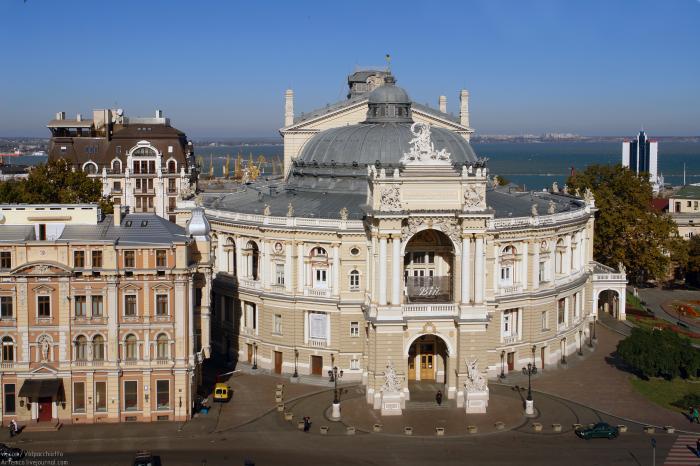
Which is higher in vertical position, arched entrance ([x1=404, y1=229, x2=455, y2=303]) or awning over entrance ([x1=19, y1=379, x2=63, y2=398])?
arched entrance ([x1=404, y1=229, x2=455, y2=303])

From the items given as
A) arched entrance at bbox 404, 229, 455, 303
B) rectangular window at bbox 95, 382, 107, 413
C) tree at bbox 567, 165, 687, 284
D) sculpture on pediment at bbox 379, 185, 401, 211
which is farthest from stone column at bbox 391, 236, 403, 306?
tree at bbox 567, 165, 687, 284

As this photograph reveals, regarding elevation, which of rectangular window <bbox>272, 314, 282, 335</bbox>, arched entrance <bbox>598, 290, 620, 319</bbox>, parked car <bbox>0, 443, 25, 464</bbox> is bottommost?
parked car <bbox>0, 443, 25, 464</bbox>

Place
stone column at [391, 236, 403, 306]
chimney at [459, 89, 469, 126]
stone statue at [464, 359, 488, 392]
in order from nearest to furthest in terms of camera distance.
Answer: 1. stone column at [391, 236, 403, 306]
2. stone statue at [464, 359, 488, 392]
3. chimney at [459, 89, 469, 126]

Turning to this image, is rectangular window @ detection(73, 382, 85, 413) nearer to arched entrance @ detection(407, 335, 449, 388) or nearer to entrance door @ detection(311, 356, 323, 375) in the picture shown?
entrance door @ detection(311, 356, 323, 375)

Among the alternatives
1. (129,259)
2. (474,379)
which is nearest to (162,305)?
(129,259)

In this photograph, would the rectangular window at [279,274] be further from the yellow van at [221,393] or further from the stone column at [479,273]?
the stone column at [479,273]

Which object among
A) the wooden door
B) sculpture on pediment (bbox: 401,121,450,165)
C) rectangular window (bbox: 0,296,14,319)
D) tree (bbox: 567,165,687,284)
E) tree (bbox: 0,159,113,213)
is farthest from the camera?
tree (bbox: 567,165,687,284)

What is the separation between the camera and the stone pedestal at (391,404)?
70875 millimetres

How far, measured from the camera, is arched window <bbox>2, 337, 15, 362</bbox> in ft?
215

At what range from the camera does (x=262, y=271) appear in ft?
273

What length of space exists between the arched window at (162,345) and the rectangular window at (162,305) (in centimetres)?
156

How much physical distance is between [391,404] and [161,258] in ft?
66.7

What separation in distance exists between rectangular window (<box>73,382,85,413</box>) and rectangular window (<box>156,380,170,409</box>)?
5194 mm

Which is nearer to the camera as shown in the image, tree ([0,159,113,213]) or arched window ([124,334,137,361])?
arched window ([124,334,137,361])
